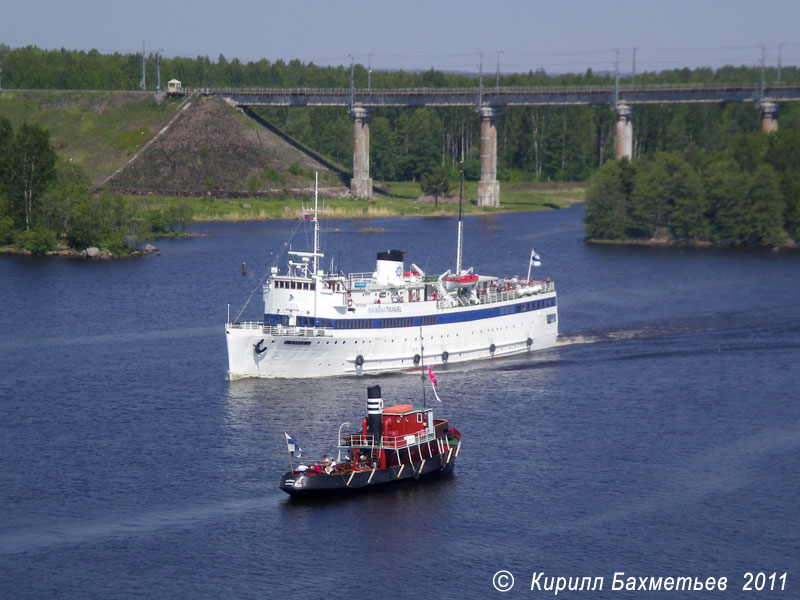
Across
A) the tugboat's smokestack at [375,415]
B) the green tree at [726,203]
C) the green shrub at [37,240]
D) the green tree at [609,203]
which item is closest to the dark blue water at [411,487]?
the tugboat's smokestack at [375,415]

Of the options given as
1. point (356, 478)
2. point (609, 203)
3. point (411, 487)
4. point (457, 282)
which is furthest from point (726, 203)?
point (356, 478)

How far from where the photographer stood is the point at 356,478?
58625 mm

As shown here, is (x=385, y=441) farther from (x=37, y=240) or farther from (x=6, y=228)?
(x=6, y=228)

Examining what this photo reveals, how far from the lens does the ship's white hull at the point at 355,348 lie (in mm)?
78812

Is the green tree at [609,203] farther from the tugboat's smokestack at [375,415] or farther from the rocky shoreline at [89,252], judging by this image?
the tugboat's smokestack at [375,415]

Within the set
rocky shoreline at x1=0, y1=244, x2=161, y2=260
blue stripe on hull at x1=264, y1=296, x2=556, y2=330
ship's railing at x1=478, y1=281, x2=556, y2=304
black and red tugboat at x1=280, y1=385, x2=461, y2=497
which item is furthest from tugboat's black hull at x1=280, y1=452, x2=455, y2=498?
rocky shoreline at x1=0, y1=244, x2=161, y2=260

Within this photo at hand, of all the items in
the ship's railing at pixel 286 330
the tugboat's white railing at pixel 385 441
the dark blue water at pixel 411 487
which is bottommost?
the dark blue water at pixel 411 487

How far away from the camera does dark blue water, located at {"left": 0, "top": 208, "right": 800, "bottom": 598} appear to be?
5144 centimetres

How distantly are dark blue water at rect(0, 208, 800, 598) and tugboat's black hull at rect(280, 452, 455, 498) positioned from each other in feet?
2.26

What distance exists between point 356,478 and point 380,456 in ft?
6.07

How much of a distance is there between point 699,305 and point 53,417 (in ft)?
202

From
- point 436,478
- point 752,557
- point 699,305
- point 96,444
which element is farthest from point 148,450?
point 699,305

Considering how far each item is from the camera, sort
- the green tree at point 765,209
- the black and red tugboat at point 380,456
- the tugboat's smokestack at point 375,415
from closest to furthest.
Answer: the black and red tugboat at point 380,456 → the tugboat's smokestack at point 375,415 → the green tree at point 765,209

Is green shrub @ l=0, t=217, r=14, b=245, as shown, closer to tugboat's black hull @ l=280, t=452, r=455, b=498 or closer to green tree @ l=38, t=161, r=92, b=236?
green tree @ l=38, t=161, r=92, b=236
